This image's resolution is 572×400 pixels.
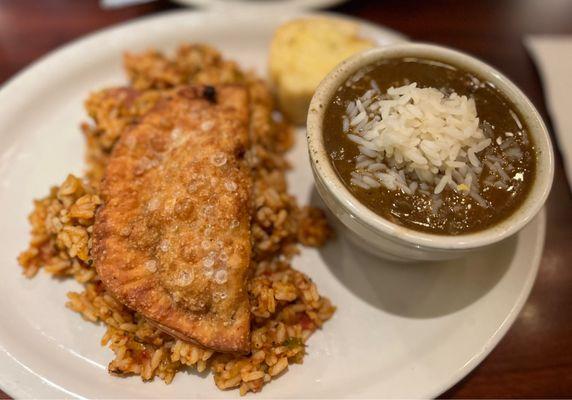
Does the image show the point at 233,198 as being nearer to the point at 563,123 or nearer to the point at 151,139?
the point at 151,139

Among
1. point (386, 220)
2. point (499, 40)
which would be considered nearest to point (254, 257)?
point (386, 220)

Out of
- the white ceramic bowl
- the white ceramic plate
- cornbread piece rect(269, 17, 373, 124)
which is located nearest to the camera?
the white ceramic bowl

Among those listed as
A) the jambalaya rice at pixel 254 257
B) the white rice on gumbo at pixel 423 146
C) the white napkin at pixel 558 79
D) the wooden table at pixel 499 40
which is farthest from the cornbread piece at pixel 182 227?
the white napkin at pixel 558 79

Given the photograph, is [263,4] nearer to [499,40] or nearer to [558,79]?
[499,40]

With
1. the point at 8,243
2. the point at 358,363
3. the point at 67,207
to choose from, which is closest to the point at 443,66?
the point at 358,363

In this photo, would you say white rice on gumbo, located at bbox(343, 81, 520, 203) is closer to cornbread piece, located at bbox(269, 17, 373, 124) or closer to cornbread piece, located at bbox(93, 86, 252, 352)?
cornbread piece, located at bbox(93, 86, 252, 352)

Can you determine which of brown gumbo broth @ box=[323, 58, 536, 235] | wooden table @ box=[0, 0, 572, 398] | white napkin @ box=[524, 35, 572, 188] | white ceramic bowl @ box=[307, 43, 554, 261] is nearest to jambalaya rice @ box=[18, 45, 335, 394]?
white ceramic bowl @ box=[307, 43, 554, 261]

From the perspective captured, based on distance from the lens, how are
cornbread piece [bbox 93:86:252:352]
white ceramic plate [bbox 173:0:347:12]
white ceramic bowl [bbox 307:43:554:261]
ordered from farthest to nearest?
white ceramic plate [bbox 173:0:347:12] < cornbread piece [bbox 93:86:252:352] < white ceramic bowl [bbox 307:43:554:261]
